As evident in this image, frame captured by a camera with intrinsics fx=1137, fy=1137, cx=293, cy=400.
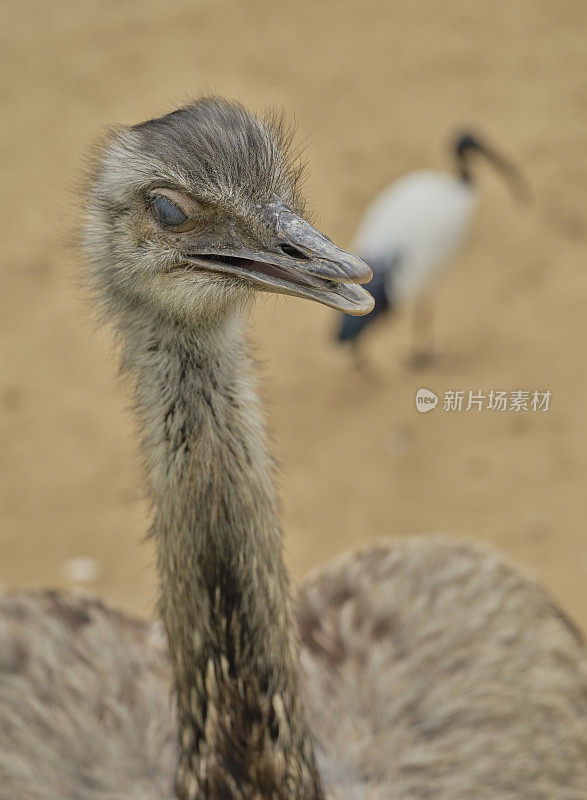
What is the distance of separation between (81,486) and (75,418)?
52cm

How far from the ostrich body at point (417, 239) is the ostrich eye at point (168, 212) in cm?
389

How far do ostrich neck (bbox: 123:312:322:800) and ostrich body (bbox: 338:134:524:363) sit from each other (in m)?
3.87

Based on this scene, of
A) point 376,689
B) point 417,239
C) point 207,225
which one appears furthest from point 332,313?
point 207,225

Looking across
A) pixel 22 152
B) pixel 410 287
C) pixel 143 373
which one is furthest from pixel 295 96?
pixel 143 373

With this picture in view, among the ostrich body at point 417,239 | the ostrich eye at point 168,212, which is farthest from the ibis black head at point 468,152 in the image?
the ostrich eye at point 168,212

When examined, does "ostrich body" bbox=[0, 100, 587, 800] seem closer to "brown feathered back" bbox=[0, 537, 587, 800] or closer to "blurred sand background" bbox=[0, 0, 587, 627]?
"brown feathered back" bbox=[0, 537, 587, 800]

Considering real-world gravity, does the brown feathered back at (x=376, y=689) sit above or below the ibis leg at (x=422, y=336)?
below

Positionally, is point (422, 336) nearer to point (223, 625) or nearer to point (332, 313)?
point (332, 313)

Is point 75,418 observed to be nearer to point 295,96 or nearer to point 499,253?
point 499,253

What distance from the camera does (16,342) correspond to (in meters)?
6.20

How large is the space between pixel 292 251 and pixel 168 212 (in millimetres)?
233

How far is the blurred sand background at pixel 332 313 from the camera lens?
498 centimetres

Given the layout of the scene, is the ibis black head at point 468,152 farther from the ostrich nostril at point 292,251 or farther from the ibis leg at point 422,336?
the ostrich nostril at point 292,251

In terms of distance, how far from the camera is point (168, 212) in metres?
2.00
